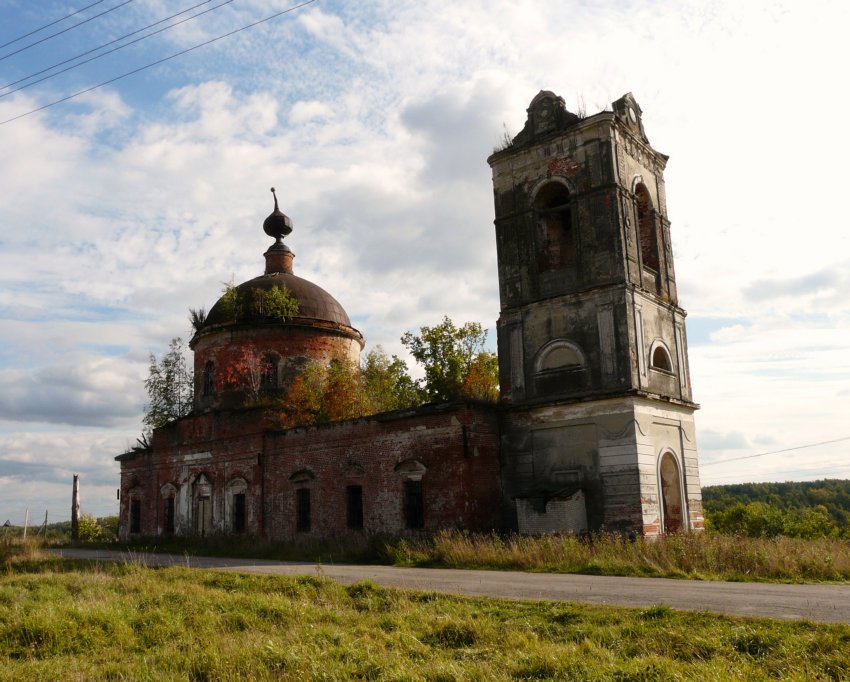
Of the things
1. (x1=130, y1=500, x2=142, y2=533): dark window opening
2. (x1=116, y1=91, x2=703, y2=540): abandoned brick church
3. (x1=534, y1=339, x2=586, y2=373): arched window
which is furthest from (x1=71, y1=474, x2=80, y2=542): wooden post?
(x1=534, y1=339, x2=586, y2=373): arched window

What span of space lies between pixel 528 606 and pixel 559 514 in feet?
27.6

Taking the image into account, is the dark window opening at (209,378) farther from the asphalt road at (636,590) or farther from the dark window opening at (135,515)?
the asphalt road at (636,590)

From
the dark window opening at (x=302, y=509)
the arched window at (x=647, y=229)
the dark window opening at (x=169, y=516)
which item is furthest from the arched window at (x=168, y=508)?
the arched window at (x=647, y=229)

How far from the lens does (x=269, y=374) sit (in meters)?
27.5

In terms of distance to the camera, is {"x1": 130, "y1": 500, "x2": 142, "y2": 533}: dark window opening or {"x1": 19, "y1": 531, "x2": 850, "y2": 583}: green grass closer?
{"x1": 19, "y1": 531, "x2": 850, "y2": 583}: green grass

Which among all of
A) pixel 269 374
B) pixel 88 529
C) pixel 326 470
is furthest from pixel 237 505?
pixel 88 529

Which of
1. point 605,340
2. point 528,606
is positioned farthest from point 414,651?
point 605,340

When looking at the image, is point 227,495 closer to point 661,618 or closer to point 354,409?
point 354,409

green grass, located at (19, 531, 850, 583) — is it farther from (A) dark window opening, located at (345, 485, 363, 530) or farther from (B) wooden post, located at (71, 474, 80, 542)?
(B) wooden post, located at (71, 474, 80, 542)

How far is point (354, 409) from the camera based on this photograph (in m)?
26.4

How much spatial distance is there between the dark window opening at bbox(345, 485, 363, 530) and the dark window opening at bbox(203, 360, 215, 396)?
32.2 ft

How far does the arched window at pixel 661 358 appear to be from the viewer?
18.9m

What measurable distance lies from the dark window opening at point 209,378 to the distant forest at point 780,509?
19.0 metres

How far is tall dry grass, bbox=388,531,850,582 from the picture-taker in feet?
38.4
